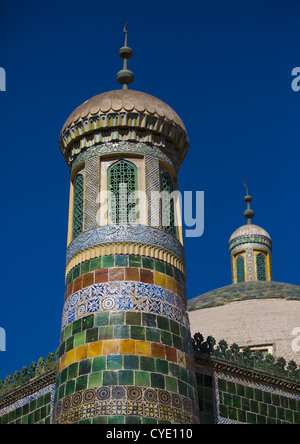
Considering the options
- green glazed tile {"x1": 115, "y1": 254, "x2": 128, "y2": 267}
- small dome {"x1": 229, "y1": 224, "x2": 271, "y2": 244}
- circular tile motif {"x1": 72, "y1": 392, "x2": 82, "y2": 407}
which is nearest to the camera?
circular tile motif {"x1": 72, "y1": 392, "x2": 82, "y2": 407}

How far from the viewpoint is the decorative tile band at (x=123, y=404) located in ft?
35.6

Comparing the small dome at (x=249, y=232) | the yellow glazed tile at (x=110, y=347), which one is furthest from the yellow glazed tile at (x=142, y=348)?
the small dome at (x=249, y=232)

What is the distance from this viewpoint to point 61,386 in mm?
11648

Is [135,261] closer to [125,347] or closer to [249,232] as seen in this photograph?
[125,347]

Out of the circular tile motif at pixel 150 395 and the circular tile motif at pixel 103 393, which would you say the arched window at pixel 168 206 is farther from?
the circular tile motif at pixel 103 393

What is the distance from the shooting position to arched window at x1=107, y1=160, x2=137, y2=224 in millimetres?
12664

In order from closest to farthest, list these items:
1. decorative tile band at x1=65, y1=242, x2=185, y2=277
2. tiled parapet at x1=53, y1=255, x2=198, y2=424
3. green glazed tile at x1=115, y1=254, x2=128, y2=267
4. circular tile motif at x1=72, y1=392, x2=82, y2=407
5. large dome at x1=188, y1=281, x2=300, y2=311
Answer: tiled parapet at x1=53, y1=255, x2=198, y2=424, circular tile motif at x1=72, y1=392, x2=82, y2=407, green glazed tile at x1=115, y1=254, x2=128, y2=267, decorative tile band at x1=65, y1=242, x2=185, y2=277, large dome at x1=188, y1=281, x2=300, y2=311

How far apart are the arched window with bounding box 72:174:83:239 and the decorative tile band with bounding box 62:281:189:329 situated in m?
1.24

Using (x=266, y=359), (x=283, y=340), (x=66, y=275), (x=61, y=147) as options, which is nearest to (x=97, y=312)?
(x=66, y=275)

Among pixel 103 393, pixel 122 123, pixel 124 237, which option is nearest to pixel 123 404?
pixel 103 393

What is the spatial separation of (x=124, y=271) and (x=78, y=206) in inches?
67.6

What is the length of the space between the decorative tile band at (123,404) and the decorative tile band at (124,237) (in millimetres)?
2273

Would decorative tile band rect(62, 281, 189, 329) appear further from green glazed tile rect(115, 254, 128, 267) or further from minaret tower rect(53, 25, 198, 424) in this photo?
green glazed tile rect(115, 254, 128, 267)

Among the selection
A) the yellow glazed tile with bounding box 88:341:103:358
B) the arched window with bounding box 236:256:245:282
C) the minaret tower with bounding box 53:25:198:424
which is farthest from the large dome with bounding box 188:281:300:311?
the yellow glazed tile with bounding box 88:341:103:358
